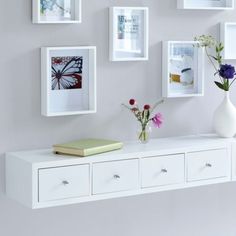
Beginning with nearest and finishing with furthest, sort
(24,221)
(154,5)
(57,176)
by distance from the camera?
(57,176), (24,221), (154,5)

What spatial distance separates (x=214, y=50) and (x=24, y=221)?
117 cm

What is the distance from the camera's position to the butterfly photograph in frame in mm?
3021

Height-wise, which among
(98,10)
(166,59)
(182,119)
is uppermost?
(98,10)

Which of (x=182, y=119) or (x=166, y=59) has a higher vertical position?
(x=166, y=59)

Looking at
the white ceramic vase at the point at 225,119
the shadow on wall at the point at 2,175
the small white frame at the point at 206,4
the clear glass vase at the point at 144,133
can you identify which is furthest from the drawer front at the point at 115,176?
A: the small white frame at the point at 206,4

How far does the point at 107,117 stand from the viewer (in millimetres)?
3195

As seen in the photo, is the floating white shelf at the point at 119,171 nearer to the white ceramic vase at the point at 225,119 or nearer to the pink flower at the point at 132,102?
the white ceramic vase at the point at 225,119

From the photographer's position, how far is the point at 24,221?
3.05m

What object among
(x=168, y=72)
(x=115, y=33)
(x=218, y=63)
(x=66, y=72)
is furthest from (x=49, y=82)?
(x=218, y=63)

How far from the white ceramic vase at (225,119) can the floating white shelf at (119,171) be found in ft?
0.15

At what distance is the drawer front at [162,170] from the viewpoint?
3.01 meters

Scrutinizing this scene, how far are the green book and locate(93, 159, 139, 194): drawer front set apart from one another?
0.21ft

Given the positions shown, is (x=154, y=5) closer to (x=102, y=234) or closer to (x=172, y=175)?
(x=172, y=175)

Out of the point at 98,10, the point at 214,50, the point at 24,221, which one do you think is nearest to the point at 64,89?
the point at 98,10
